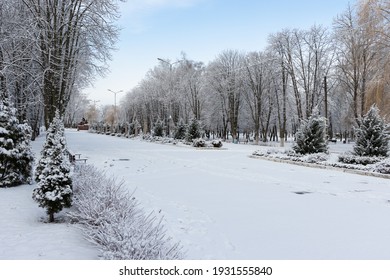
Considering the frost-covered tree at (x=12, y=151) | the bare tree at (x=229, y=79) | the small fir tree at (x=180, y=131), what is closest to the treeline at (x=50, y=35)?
the frost-covered tree at (x=12, y=151)

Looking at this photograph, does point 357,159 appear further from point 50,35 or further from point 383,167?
point 50,35

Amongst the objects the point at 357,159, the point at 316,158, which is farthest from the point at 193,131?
the point at 357,159

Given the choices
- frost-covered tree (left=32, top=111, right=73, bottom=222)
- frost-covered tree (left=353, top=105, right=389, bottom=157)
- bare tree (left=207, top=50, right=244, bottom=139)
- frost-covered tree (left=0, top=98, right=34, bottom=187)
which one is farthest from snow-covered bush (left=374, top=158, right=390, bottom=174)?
bare tree (left=207, top=50, right=244, bottom=139)

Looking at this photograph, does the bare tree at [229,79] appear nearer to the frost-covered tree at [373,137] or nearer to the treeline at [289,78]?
the treeline at [289,78]

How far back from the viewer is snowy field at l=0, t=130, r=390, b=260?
4.67 meters

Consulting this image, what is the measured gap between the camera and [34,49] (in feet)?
56.2

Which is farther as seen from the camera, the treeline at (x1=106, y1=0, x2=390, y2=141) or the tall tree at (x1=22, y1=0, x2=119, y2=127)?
A: the treeline at (x1=106, y1=0, x2=390, y2=141)

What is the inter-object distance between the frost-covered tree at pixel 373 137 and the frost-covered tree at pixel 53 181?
1403 centimetres

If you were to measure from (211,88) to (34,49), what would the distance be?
109 ft

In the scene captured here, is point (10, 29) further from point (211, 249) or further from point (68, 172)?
point (211, 249)

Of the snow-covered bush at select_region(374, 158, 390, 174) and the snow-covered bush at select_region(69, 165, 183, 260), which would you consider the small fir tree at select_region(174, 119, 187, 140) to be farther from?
the snow-covered bush at select_region(69, 165, 183, 260)

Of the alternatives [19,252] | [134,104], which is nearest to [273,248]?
[19,252]

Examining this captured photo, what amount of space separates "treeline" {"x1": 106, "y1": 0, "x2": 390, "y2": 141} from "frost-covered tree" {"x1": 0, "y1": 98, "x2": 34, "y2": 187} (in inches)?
708

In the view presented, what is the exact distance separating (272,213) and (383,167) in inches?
318
